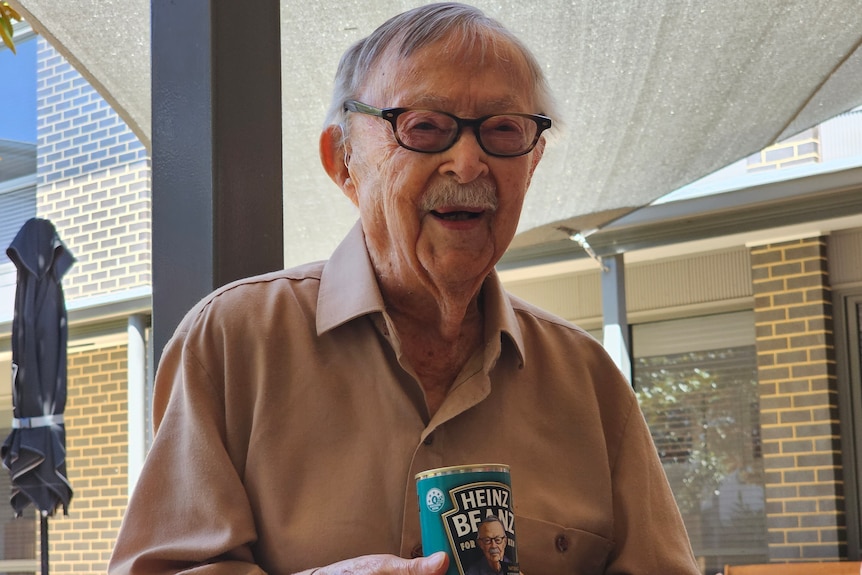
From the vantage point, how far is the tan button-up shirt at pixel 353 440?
1664 millimetres

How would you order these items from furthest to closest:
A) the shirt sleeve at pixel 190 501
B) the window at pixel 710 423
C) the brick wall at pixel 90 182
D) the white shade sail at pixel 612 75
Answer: the brick wall at pixel 90 182 < the window at pixel 710 423 < the white shade sail at pixel 612 75 < the shirt sleeve at pixel 190 501

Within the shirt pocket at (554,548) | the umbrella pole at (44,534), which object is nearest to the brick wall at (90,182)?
the umbrella pole at (44,534)

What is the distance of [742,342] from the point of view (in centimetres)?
813

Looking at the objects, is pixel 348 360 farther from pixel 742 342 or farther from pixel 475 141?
pixel 742 342

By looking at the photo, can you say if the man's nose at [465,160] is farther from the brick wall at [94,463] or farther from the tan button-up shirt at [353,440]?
the brick wall at [94,463]

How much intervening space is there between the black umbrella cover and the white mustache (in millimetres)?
6148

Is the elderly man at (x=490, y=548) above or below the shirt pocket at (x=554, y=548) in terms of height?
above

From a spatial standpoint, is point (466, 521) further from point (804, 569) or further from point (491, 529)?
point (804, 569)

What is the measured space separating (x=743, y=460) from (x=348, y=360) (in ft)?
22.0

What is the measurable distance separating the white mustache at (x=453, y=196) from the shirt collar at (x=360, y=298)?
173 mm

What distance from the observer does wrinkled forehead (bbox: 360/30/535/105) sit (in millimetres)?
1807

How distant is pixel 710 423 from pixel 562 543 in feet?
21.9

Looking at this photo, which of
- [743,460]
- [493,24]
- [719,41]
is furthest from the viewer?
[743,460]

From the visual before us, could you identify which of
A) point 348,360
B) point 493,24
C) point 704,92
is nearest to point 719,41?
point 704,92
